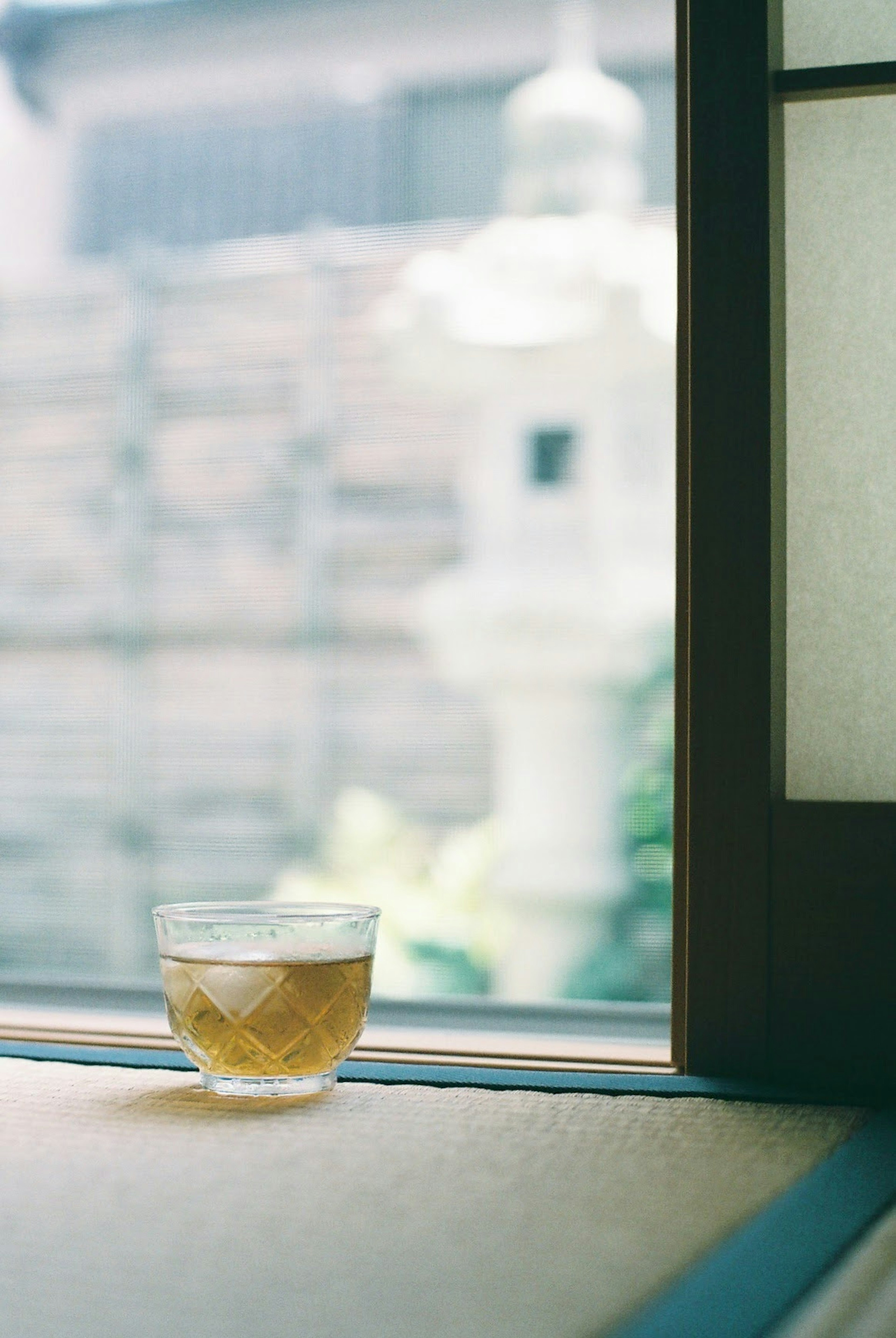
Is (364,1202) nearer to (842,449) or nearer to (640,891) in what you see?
(842,449)

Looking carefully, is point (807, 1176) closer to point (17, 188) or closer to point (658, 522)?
point (658, 522)

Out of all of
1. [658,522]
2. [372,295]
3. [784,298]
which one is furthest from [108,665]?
[784,298]

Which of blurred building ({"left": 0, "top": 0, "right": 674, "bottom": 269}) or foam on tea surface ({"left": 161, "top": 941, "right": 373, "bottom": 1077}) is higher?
blurred building ({"left": 0, "top": 0, "right": 674, "bottom": 269})

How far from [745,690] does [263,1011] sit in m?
0.30

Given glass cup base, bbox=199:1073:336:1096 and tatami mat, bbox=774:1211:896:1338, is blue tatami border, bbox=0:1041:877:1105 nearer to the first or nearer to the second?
glass cup base, bbox=199:1073:336:1096

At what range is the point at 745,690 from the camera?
69cm

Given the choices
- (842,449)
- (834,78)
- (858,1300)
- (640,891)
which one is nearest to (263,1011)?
(858,1300)

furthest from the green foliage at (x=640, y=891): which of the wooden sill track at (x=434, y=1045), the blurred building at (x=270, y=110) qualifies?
the wooden sill track at (x=434, y=1045)

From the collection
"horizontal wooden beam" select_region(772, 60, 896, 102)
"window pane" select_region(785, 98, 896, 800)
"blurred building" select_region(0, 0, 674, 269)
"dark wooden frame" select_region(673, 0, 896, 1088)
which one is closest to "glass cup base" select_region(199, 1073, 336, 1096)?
"dark wooden frame" select_region(673, 0, 896, 1088)

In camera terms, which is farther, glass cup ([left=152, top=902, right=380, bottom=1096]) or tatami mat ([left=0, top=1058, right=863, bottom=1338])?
glass cup ([left=152, top=902, right=380, bottom=1096])

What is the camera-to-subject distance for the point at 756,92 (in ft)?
2.36

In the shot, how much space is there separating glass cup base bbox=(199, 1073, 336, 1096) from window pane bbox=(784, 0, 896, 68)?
631mm

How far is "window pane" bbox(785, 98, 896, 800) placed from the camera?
2.42ft

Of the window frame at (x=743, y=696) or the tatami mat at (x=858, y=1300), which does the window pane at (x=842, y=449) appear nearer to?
the window frame at (x=743, y=696)
